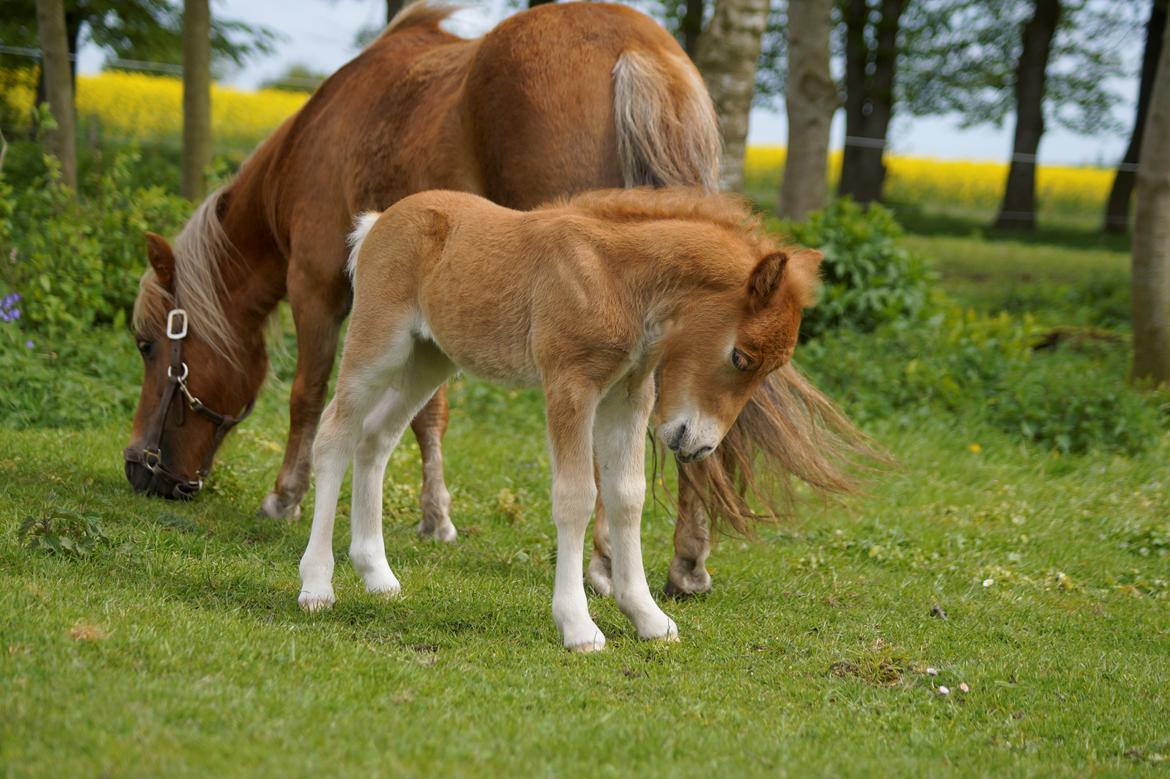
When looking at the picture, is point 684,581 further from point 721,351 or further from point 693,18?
point 693,18

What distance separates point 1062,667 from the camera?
15.2ft

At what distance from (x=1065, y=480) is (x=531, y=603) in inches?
186

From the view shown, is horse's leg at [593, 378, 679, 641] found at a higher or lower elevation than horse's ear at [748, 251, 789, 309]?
lower

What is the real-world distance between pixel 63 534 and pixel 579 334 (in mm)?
2282

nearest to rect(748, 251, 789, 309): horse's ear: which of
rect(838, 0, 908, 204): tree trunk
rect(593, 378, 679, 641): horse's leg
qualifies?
rect(593, 378, 679, 641): horse's leg

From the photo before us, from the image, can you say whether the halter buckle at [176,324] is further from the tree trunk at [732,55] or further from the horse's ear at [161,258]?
the tree trunk at [732,55]

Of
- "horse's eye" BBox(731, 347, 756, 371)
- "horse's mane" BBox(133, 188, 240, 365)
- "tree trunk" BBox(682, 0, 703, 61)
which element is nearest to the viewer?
"horse's eye" BBox(731, 347, 756, 371)

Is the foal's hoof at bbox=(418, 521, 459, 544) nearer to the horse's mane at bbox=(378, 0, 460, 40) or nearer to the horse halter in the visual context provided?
the horse halter

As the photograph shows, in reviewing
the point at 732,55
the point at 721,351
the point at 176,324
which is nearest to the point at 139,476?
the point at 176,324

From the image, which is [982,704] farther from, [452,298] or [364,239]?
[364,239]

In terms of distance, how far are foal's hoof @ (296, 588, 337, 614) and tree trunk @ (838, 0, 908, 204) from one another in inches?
824

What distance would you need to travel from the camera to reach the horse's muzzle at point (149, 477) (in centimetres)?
629

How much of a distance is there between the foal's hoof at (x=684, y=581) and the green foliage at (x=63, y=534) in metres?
2.35

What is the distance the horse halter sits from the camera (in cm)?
630
